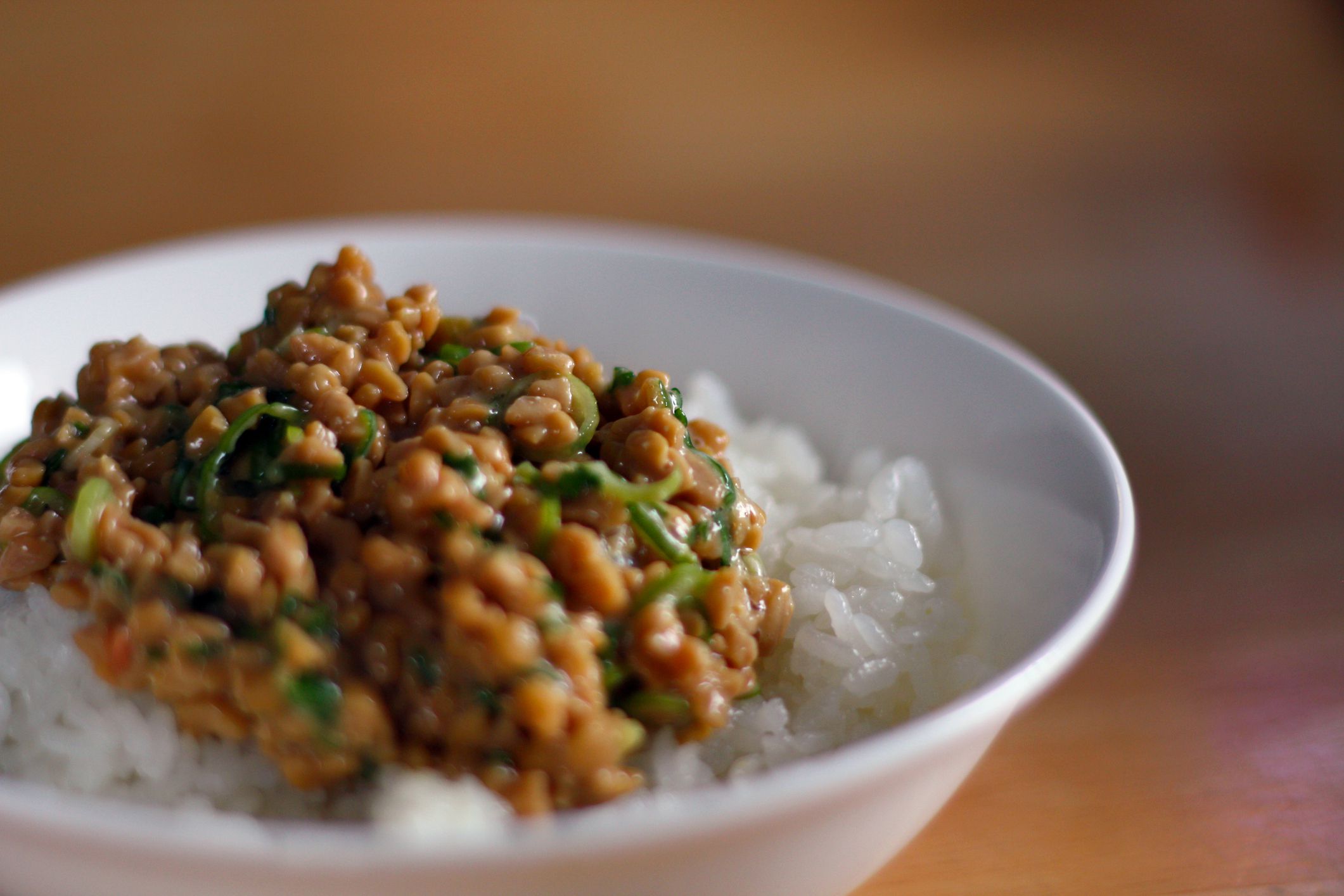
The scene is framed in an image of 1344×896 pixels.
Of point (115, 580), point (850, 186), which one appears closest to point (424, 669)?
point (115, 580)

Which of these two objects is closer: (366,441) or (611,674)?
(611,674)

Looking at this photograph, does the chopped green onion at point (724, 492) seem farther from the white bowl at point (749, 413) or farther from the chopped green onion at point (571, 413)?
the white bowl at point (749, 413)

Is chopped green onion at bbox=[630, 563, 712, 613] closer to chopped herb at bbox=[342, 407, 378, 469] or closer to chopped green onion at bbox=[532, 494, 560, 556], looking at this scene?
chopped green onion at bbox=[532, 494, 560, 556]

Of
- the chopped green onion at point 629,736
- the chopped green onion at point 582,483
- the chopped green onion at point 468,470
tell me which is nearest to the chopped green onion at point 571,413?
the chopped green onion at point 582,483

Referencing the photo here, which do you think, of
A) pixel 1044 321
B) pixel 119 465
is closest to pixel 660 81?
pixel 1044 321

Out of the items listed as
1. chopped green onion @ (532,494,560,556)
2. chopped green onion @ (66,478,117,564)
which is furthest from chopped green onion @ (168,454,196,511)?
chopped green onion @ (532,494,560,556)

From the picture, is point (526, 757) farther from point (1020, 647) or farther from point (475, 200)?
point (475, 200)

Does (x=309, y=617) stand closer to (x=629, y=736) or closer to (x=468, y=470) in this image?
(x=468, y=470)
